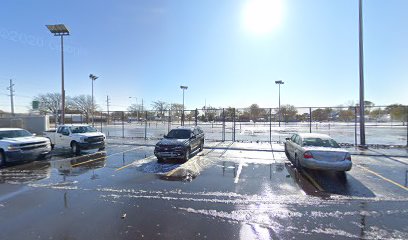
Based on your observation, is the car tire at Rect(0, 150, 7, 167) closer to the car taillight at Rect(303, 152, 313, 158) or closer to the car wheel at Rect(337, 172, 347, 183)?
the car taillight at Rect(303, 152, 313, 158)

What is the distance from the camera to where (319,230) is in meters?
4.93

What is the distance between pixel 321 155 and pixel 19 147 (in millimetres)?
12654

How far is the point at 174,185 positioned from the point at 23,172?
21.2 feet

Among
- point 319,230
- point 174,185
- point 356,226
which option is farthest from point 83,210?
point 356,226

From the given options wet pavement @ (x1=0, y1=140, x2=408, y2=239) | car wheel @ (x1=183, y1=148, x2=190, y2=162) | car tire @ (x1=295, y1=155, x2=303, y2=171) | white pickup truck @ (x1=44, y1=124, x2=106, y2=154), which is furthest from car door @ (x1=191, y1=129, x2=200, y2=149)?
white pickup truck @ (x1=44, y1=124, x2=106, y2=154)

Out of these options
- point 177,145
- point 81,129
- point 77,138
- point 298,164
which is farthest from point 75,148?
point 298,164

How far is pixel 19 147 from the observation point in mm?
11828

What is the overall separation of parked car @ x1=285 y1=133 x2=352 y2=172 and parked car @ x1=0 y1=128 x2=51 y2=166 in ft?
39.0

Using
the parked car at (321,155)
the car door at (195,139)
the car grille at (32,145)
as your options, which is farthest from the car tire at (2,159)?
the parked car at (321,155)

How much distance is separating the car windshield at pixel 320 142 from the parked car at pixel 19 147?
1210 cm

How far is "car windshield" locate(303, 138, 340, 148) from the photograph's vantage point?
33.3ft

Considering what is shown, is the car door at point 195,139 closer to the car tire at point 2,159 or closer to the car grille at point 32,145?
the car grille at point 32,145

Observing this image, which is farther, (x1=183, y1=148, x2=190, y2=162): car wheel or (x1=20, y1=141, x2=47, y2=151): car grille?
(x1=183, y1=148, x2=190, y2=162): car wheel

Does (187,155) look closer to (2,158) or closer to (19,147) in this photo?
(19,147)
